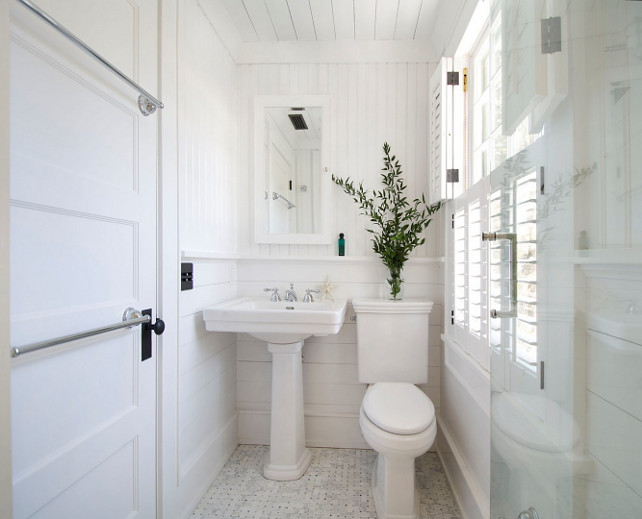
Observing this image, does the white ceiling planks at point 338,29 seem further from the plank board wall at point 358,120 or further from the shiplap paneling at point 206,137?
the shiplap paneling at point 206,137

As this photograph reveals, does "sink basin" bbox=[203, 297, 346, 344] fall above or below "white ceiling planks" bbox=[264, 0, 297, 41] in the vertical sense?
below

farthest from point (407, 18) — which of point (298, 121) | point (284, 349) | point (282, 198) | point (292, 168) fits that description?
point (284, 349)

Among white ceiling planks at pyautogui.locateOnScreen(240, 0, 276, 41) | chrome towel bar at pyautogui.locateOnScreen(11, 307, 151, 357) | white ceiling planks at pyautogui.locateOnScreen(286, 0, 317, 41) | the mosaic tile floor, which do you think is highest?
white ceiling planks at pyautogui.locateOnScreen(240, 0, 276, 41)

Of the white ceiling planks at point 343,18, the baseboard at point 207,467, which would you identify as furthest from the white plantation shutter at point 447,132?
the baseboard at point 207,467

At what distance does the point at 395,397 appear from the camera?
1.64 m

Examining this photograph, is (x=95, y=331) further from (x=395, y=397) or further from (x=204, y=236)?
(x=395, y=397)

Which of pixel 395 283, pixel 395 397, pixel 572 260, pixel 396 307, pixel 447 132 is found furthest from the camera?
pixel 395 283

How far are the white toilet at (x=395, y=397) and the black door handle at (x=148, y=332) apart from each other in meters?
0.93

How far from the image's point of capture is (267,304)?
2.09m

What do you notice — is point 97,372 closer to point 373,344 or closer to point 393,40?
point 373,344

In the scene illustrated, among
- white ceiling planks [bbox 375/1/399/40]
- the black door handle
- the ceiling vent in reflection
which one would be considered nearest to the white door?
the black door handle

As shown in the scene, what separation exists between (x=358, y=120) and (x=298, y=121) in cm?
38

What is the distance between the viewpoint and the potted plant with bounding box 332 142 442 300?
2012 millimetres

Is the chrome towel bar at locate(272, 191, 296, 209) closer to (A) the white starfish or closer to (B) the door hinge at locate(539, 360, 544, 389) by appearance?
(A) the white starfish
